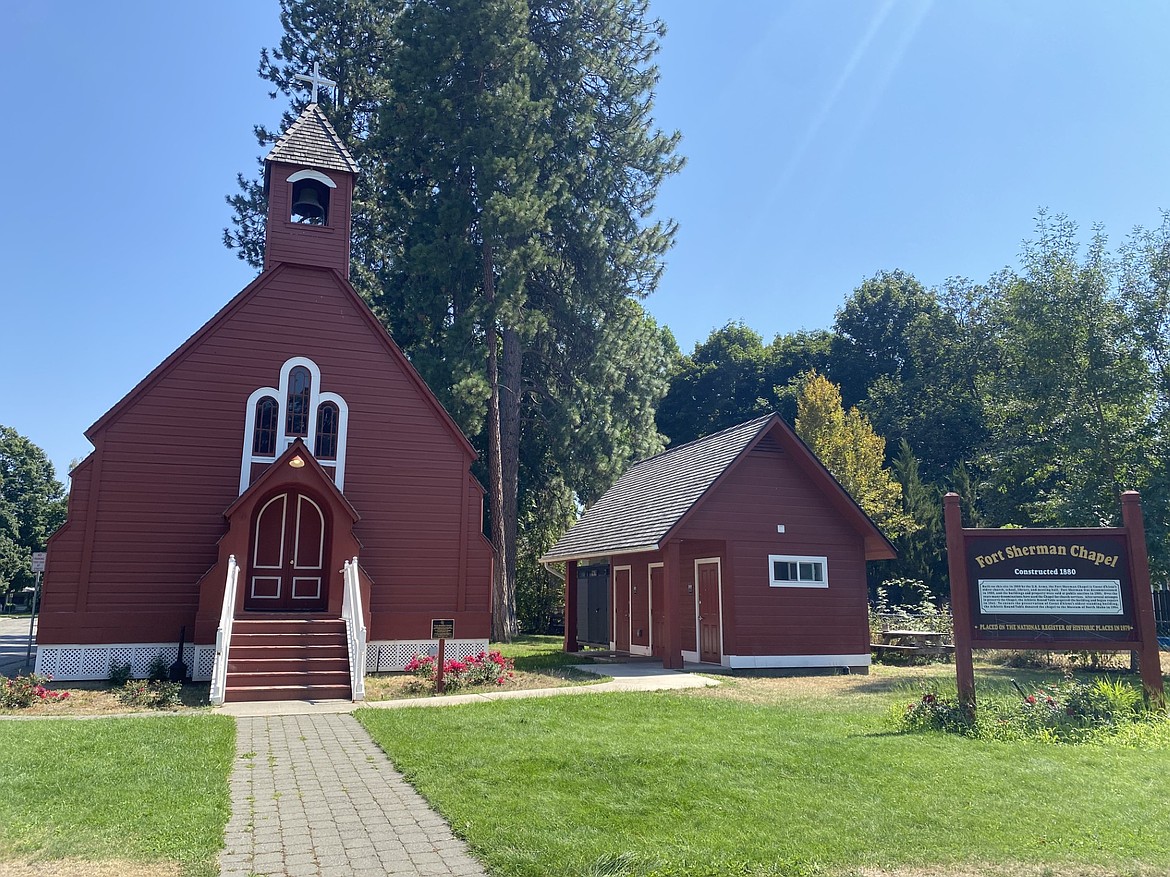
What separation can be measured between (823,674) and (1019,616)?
7.38m

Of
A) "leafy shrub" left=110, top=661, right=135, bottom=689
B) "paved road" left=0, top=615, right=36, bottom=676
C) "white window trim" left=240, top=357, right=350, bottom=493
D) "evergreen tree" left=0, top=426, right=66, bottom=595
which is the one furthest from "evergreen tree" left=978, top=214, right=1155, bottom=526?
"evergreen tree" left=0, top=426, right=66, bottom=595

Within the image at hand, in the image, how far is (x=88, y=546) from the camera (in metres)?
16.4

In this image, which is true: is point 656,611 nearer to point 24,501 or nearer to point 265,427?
point 265,427

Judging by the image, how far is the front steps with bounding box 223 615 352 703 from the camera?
558 inches

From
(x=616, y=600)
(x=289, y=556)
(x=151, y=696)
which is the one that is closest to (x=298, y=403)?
(x=289, y=556)

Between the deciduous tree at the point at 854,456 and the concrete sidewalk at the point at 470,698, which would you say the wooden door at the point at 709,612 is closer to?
the concrete sidewalk at the point at 470,698

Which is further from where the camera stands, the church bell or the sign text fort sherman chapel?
the church bell

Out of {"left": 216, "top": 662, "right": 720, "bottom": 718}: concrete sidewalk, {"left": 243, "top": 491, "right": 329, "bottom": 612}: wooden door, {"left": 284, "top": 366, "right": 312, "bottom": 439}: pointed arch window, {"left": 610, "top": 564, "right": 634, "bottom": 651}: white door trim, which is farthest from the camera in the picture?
{"left": 610, "top": 564, "right": 634, "bottom": 651}: white door trim

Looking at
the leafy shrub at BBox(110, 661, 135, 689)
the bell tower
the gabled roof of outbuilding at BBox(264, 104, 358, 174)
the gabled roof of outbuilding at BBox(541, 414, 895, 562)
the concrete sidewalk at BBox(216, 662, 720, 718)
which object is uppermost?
the gabled roof of outbuilding at BBox(264, 104, 358, 174)

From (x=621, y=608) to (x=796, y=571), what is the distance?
5609 mm

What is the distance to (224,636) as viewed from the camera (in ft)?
45.8

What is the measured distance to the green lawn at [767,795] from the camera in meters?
5.58

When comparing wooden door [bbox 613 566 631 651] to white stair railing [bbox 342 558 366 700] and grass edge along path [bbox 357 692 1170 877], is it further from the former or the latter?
grass edge along path [bbox 357 692 1170 877]

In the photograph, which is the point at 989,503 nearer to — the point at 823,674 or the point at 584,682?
the point at 823,674
